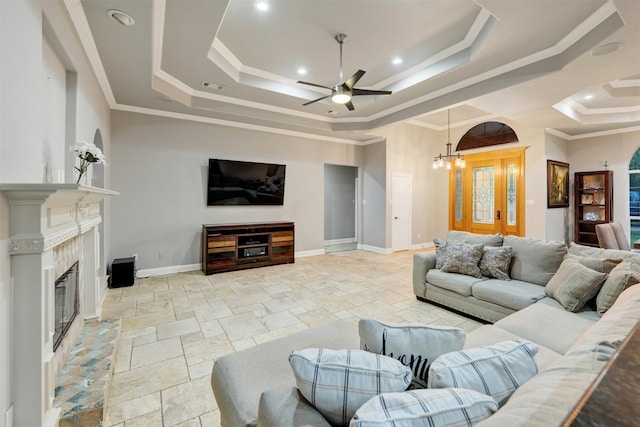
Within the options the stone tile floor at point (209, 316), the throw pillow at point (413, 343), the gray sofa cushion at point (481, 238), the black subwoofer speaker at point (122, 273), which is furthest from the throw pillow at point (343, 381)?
the black subwoofer speaker at point (122, 273)

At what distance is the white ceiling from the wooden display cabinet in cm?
155

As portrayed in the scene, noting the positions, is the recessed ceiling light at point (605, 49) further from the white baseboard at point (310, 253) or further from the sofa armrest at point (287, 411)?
the white baseboard at point (310, 253)

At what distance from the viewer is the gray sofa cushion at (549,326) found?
5.85 ft

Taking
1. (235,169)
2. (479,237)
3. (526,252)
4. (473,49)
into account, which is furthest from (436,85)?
(235,169)

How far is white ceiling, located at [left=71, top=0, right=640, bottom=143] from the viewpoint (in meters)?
2.69

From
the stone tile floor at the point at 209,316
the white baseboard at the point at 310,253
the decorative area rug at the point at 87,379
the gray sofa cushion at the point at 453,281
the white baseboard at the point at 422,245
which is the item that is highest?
the gray sofa cushion at the point at 453,281

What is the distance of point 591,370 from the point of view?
72 cm

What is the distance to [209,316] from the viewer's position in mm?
3297

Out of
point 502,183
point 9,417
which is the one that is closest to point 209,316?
point 9,417

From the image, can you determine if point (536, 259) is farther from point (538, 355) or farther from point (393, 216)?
point (393, 216)

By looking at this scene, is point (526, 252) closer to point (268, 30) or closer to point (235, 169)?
point (268, 30)

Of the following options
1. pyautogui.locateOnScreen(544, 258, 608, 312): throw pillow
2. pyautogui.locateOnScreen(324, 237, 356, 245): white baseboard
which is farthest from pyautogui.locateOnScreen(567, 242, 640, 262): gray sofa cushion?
pyautogui.locateOnScreen(324, 237, 356, 245): white baseboard

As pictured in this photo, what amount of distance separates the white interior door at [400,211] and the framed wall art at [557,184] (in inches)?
116

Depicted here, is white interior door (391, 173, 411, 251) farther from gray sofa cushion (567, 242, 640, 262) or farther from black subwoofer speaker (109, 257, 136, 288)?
black subwoofer speaker (109, 257, 136, 288)
